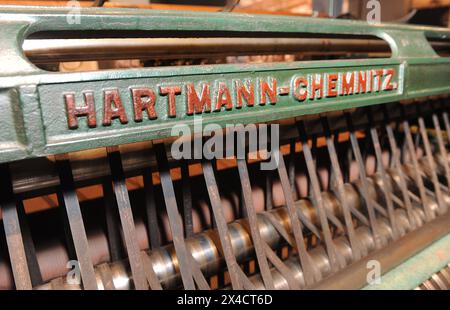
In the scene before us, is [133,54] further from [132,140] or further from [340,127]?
[340,127]

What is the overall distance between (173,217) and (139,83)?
324 millimetres

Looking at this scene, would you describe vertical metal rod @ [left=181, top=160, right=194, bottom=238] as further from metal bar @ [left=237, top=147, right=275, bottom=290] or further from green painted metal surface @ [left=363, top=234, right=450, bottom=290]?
green painted metal surface @ [left=363, top=234, right=450, bottom=290]

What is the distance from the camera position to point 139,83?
22.3 inches

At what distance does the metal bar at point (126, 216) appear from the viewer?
0.71 metres

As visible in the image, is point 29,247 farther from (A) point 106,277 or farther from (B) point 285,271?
(B) point 285,271

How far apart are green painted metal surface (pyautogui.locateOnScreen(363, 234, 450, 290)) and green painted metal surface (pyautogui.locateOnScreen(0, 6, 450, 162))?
0.48 meters

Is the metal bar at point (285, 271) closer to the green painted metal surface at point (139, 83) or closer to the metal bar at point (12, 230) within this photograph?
the green painted metal surface at point (139, 83)

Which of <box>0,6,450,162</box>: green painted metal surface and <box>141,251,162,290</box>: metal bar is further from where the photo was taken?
<box>141,251,162,290</box>: metal bar

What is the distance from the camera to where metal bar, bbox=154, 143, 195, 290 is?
763 millimetres

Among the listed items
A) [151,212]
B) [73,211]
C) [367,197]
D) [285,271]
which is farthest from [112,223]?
[367,197]

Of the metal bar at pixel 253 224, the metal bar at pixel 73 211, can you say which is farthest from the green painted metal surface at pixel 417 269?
the metal bar at pixel 73 211

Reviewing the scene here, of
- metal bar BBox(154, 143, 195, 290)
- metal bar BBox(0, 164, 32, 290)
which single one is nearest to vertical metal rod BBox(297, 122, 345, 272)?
metal bar BBox(154, 143, 195, 290)

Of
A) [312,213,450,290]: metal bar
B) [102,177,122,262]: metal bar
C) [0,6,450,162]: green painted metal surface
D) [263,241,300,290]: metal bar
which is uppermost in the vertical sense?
[0,6,450,162]: green painted metal surface
